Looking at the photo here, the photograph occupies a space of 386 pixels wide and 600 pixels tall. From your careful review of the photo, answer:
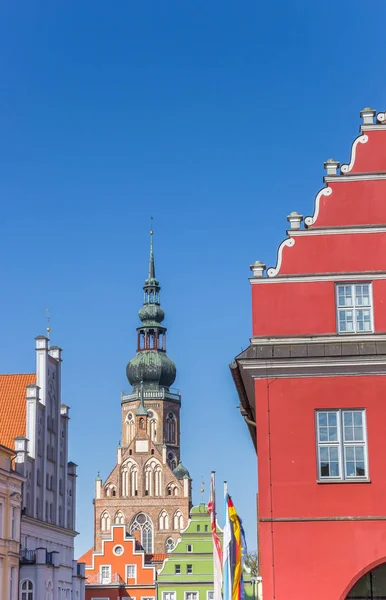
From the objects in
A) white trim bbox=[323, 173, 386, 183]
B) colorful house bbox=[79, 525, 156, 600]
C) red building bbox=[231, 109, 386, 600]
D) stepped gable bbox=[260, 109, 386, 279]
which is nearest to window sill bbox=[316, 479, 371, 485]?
red building bbox=[231, 109, 386, 600]

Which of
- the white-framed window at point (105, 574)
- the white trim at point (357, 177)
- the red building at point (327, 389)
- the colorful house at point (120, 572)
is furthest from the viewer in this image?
the white-framed window at point (105, 574)

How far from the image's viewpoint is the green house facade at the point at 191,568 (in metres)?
76.5

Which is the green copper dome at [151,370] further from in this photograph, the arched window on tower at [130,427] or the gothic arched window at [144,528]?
the gothic arched window at [144,528]

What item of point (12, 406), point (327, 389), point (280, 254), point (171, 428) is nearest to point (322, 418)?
point (327, 389)

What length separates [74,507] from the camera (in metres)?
64.3

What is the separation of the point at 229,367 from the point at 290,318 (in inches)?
74.1

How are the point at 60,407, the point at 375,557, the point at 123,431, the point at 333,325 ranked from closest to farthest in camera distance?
the point at 375,557 → the point at 333,325 → the point at 60,407 → the point at 123,431

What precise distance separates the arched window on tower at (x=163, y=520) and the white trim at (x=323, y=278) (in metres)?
86.9

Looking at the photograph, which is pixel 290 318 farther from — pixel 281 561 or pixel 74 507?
pixel 74 507

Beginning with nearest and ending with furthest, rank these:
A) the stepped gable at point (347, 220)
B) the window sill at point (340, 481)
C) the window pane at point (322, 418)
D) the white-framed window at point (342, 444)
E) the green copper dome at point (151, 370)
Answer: the window sill at point (340, 481), the white-framed window at point (342, 444), the window pane at point (322, 418), the stepped gable at point (347, 220), the green copper dome at point (151, 370)

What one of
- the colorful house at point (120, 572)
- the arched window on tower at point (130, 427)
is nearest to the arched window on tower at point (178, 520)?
the arched window on tower at point (130, 427)

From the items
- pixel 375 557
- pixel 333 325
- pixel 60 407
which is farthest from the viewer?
pixel 60 407

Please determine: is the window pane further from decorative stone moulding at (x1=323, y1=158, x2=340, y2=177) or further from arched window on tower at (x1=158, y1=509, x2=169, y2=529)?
arched window on tower at (x1=158, y1=509, x2=169, y2=529)

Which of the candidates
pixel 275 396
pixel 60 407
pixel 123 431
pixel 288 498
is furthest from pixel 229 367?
pixel 123 431
